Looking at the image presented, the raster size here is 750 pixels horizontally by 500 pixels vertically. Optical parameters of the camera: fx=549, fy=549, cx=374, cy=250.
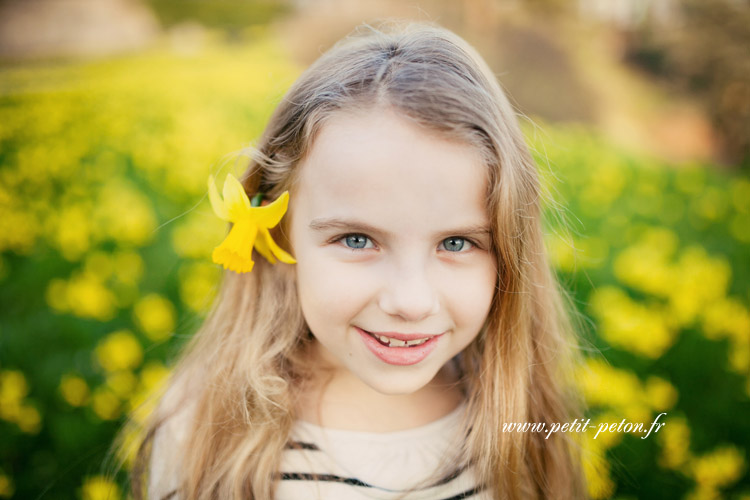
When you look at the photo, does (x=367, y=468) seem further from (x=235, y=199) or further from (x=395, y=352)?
(x=235, y=199)

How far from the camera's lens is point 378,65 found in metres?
1.11

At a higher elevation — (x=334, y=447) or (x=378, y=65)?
(x=378, y=65)

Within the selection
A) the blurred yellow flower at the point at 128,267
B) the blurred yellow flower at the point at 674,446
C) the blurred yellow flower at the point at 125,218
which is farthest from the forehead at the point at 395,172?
the blurred yellow flower at the point at 125,218

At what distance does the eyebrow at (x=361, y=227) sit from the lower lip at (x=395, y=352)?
0.21 meters

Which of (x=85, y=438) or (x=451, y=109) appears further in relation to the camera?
(x=85, y=438)

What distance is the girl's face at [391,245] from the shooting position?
98 centimetres

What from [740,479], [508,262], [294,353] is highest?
[508,262]

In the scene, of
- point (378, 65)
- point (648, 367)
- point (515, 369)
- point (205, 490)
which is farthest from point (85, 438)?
point (648, 367)

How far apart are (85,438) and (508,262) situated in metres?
1.66

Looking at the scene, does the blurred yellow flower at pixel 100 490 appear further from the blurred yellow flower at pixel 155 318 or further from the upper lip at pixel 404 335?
the upper lip at pixel 404 335

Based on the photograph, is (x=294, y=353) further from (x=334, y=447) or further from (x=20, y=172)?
(x=20, y=172)

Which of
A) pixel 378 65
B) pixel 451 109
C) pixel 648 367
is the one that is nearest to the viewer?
pixel 451 109

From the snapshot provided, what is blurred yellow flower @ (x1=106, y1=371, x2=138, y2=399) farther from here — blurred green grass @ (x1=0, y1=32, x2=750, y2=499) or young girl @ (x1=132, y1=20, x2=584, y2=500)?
young girl @ (x1=132, y1=20, x2=584, y2=500)

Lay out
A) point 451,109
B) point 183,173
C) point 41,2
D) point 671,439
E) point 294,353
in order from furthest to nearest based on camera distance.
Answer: point 41,2 < point 183,173 < point 671,439 < point 294,353 < point 451,109
